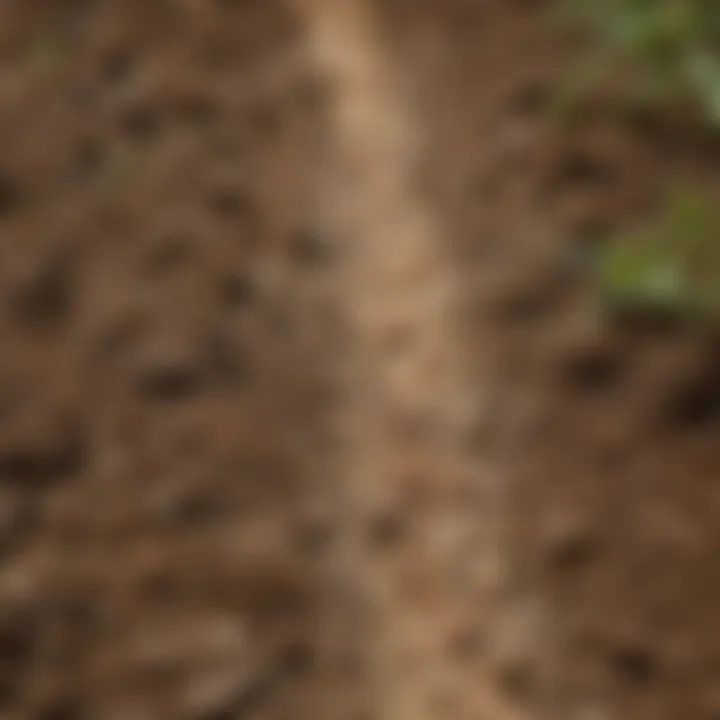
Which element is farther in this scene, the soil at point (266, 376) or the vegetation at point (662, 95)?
the vegetation at point (662, 95)

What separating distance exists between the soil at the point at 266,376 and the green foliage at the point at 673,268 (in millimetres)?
39

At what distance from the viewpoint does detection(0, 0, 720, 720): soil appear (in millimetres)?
1581

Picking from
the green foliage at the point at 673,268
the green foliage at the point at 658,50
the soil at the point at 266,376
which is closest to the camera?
the soil at the point at 266,376

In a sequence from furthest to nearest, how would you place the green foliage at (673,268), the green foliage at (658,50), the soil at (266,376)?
the green foliage at (658,50) < the green foliage at (673,268) < the soil at (266,376)

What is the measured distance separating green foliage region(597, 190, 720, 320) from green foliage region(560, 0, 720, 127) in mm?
210

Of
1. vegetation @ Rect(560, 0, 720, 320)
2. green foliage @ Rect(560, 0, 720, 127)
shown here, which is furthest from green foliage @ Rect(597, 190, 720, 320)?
green foliage @ Rect(560, 0, 720, 127)

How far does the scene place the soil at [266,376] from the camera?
158cm

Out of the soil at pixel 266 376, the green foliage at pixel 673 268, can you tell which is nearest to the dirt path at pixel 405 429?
the soil at pixel 266 376

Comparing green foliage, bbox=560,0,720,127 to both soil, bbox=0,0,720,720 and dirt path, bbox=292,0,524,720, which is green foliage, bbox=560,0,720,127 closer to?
soil, bbox=0,0,720,720

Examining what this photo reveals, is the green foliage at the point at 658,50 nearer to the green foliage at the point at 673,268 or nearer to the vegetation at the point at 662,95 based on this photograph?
the vegetation at the point at 662,95

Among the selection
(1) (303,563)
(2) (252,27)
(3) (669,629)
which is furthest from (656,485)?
(2) (252,27)

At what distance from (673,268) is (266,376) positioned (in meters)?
0.61

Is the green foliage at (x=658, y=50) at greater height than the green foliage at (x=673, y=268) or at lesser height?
greater

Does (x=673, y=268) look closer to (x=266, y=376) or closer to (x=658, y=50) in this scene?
(x=658, y=50)
